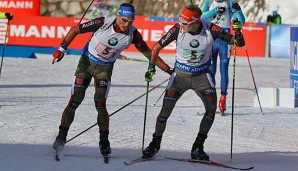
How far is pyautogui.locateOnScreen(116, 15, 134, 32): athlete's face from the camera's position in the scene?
943cm

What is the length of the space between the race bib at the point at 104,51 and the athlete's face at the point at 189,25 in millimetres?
771

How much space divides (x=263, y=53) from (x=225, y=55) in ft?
49.2

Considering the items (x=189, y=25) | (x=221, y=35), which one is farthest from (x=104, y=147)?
(x=221, y=35)

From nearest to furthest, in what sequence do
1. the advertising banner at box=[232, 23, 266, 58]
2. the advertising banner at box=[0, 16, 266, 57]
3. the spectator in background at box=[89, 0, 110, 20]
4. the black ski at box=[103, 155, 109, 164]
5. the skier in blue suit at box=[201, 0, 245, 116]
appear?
the black ski at box=[103, 155, 109, 164]
the skier in blue suit at box=[201, 0, 245, 116]
the spectator in background at box=[89, 0, 110, 20]
the advertising banner at box=[0, 16, 266, 57]
the advertising banner at box=[232, 23, 266, 58]

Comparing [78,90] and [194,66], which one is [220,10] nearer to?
[194,66]

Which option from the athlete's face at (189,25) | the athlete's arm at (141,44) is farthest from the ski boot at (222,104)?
the athlete's face at (189,25)

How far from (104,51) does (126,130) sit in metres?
2.49

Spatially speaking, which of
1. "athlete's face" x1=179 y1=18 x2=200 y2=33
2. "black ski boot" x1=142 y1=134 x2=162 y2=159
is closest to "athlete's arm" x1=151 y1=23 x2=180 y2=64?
"athlete's face" x1=179 y1=18 x2=200 y2=33

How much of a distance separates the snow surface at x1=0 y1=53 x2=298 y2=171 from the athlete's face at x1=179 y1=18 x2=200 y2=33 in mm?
1417

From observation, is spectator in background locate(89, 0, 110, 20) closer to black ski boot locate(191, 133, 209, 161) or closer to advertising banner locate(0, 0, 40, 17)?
advertising banner locate(0, 0, 40, 17)

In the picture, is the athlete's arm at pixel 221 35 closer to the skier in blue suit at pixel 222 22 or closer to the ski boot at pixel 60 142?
the ski boot at pixel 60 142

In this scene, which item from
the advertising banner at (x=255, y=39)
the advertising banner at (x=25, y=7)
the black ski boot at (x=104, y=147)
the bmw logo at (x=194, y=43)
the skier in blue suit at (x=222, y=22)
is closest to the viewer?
the bmw logo at (x=194, y=43)

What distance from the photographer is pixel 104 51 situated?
9664 mm

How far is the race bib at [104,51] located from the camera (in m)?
9.64
